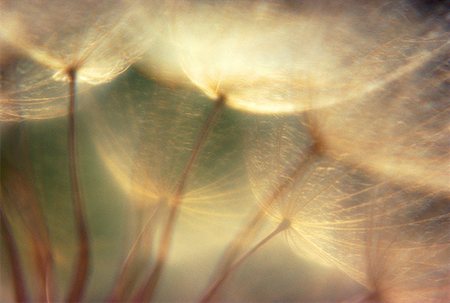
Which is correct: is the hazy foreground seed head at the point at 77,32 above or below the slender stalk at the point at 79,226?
above

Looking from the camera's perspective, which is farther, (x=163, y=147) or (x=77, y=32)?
(x=163, y=147)

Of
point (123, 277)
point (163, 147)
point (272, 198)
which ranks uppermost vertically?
point (163, 147)

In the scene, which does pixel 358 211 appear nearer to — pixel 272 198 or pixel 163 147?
pixel 272 198

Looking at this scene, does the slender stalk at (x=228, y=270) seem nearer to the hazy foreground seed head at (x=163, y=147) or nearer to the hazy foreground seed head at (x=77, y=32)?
the hazy foreground seed head at (x=163, y=147)

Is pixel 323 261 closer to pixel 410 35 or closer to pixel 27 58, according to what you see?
pixel 410 35

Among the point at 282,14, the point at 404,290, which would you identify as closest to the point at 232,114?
the point at 282,14

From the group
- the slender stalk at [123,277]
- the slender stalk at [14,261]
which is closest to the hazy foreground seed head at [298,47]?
the slender stalk at [123,277]

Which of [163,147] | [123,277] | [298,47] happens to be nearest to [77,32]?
[163,147]
